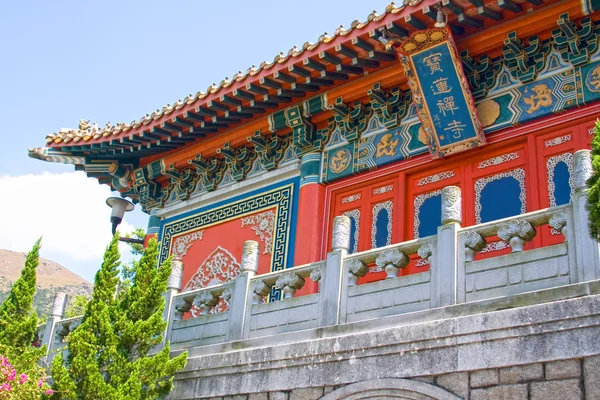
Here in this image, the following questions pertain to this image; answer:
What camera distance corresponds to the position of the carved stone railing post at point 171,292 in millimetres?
8562

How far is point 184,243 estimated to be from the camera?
11672 millimetres

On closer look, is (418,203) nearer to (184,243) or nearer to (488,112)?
(488,112)

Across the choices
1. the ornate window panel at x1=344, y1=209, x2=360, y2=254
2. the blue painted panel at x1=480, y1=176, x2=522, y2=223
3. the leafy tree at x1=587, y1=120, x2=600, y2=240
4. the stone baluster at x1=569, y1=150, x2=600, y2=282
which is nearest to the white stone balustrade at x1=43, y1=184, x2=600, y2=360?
the stone baluster at x1=569, y1=150, x2=600, y2=282

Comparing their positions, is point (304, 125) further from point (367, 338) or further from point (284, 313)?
point (367, 338)

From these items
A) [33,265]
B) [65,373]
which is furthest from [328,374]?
[33,265]

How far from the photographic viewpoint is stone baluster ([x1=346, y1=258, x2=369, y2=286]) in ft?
23.4

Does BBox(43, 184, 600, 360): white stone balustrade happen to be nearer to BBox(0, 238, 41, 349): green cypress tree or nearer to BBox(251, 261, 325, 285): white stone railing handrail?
BBox(251, 261, 325, 285): white stone railing handrail

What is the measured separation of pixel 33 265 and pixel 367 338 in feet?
14.5

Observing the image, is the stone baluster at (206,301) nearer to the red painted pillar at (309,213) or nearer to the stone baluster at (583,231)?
the red painted pillar at (309,213)

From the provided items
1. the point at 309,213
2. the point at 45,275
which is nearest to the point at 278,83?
the point at 309,213

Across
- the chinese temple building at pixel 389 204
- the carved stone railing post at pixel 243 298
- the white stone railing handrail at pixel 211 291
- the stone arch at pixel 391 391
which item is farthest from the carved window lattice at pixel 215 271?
the stone arch at pixel 391 391

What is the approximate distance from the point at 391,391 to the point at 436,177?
355 centimetres

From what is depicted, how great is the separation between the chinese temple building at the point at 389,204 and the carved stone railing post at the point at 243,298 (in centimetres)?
2

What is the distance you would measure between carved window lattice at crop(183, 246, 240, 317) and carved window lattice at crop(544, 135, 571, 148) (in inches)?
170
